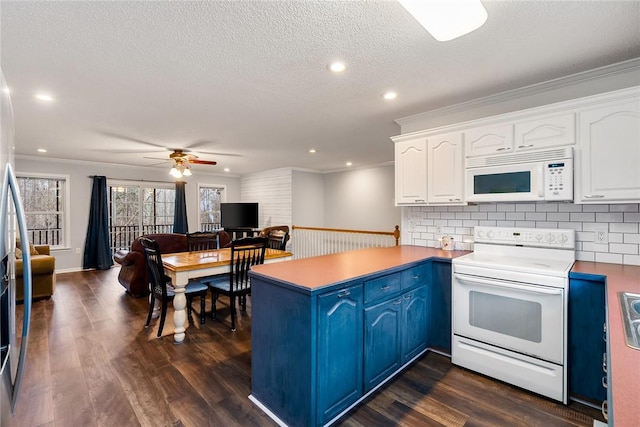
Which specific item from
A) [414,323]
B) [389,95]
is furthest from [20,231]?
[389,95]

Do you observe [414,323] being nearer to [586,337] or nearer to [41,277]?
[586,337]

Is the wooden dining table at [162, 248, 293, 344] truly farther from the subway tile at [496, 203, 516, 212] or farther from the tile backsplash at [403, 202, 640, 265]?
the subway tile at [496, 203, 516, 212]

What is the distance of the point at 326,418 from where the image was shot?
1805 millimetres

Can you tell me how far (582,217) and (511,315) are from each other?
3.55ft

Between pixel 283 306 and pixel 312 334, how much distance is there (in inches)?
10.8

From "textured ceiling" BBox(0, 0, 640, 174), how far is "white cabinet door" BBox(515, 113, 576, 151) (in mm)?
397

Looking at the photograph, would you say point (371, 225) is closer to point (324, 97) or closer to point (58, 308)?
point (324, 97)

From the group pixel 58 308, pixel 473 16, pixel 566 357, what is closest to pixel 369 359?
pixel 566 357

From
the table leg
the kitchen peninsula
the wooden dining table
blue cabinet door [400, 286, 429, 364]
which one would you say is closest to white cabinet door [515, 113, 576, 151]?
the kitchen peninsula

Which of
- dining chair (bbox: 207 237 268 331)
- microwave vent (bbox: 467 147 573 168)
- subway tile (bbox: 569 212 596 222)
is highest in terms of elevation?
microwave vent (bbox: 467 147 573 168)

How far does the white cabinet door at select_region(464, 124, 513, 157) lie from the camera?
260 centimetres

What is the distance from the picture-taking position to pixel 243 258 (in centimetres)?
332

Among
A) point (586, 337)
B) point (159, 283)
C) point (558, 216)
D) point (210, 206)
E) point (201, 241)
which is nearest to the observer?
point (586, 337)

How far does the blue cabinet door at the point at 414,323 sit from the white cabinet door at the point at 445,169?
0.94 metres
